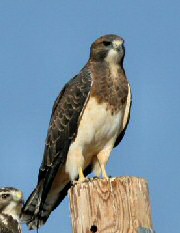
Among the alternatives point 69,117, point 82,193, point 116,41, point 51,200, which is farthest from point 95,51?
point 82,193

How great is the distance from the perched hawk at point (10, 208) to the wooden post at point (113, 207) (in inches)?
134

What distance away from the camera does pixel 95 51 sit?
12539 millimetres

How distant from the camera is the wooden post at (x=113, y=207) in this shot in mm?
7641

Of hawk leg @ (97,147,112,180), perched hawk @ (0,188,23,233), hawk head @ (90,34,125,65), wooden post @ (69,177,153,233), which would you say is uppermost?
hawk head @ (90,34,125,65)

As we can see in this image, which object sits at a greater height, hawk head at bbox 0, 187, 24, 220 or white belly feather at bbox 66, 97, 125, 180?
white belly feather at bbox 66, 97, 125, 180

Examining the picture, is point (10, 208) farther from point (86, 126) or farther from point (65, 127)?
point (86, 126)

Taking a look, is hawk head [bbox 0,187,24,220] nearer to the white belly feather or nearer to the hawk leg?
the white belly feather

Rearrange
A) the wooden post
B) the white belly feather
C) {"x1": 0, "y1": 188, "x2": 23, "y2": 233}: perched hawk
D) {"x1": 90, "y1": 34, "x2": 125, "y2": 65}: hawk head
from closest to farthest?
the wooden post, {"x1": 0, "y1": 188, "x2": 23, "y2": 233}: perched hawk, the white belly feather, {"x1": 90, "y1": 34, "x2": 125, "y2": 65}: hawk head

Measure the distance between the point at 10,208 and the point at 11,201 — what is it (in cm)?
13

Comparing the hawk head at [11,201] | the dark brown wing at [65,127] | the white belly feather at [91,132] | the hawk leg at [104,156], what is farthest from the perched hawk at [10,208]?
the hawk leg at [104,156]

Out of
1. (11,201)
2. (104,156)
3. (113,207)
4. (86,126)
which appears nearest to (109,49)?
(86,126)

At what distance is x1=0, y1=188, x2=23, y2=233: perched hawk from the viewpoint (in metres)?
11.4

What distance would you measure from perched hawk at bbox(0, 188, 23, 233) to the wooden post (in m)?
3.40

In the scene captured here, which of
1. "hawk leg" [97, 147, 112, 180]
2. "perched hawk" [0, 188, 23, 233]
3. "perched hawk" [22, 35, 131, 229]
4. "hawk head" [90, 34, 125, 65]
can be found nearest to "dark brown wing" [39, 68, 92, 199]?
"perched hawk" [22, 35, 131, 229]
